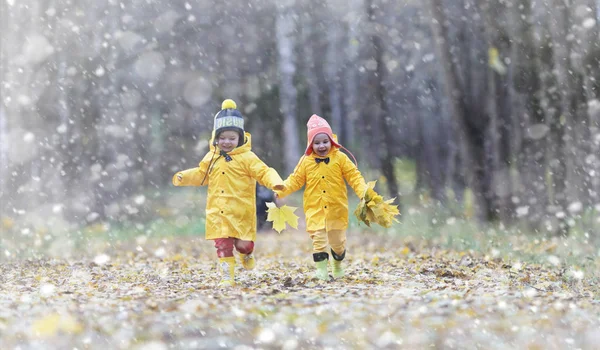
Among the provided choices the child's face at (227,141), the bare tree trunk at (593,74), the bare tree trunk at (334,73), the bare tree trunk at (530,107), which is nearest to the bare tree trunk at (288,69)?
the bare tree trunk at (334,73)

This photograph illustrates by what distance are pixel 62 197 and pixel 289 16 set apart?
32.7 ft

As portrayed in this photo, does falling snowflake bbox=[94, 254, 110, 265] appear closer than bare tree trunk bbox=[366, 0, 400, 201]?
Yes

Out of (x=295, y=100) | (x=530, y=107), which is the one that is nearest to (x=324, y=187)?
(x=530, y=107)

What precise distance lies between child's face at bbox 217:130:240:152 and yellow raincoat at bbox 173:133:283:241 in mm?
67

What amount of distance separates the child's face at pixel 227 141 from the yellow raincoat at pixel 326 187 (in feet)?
2.65

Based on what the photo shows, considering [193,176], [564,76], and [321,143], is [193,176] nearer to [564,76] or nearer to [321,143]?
[321,143]

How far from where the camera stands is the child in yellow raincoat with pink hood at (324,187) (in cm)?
945

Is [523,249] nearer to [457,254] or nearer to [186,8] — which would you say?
[457,254]

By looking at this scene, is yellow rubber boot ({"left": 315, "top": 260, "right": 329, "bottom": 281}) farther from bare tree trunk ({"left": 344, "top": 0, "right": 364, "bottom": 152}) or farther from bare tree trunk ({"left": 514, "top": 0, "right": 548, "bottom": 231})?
bare tree trunk ({"left": 344, "top": 0, "right": 364, "bottom": 152})

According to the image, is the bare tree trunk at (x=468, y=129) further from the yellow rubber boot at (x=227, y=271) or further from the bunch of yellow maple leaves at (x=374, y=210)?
the yellow rubber boot at (x=227, y=271)

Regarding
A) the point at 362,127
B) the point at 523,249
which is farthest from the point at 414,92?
the point at 523,249

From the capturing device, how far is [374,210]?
9.16m

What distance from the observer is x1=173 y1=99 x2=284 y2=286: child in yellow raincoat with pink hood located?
9125 millimetres

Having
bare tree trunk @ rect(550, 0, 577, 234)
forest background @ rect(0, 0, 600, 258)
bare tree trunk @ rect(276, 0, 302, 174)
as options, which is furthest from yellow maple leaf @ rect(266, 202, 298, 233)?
bare tree trunk @ rect(276, 0, 302, 174)
